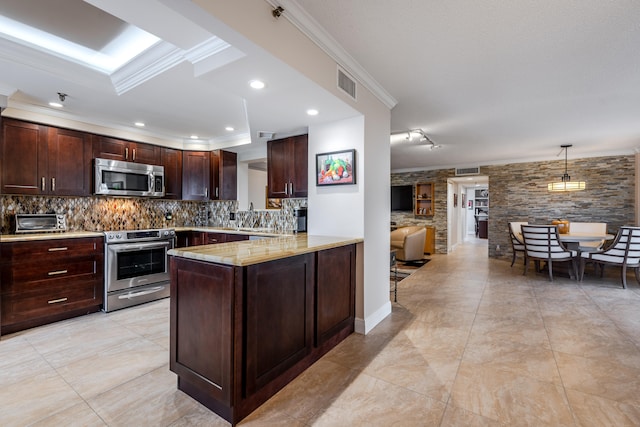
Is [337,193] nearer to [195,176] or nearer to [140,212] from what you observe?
[195,176]

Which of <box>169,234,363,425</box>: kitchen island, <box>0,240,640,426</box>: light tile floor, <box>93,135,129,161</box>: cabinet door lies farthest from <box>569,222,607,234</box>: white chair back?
<box>93,135,129,161</box>: cabinet door

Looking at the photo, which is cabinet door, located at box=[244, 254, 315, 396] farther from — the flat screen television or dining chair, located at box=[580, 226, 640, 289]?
the flat screen television

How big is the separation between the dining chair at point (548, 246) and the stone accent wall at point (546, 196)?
193 cm

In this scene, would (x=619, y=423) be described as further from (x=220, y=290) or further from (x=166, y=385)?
(x=166, y=385)

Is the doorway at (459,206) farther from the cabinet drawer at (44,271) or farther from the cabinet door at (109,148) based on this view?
the cabinet drawer at (44,271)

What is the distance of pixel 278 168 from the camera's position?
3885 millimetres

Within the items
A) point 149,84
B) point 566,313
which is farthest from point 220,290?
point 566,313

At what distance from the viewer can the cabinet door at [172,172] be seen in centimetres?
Answer: 472

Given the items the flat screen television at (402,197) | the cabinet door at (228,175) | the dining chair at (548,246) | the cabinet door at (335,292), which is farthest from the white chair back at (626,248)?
the cabinet door at (228,175)

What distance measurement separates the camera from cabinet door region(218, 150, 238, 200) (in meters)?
4.98

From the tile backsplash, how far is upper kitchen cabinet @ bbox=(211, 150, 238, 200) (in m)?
0.24

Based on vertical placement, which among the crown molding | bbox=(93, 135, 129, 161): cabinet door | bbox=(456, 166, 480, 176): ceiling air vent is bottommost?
bbox=(93, 135, 129, 161): cabinet door

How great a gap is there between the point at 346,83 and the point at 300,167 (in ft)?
4.40

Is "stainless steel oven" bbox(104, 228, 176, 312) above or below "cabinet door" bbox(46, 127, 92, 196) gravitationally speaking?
below
